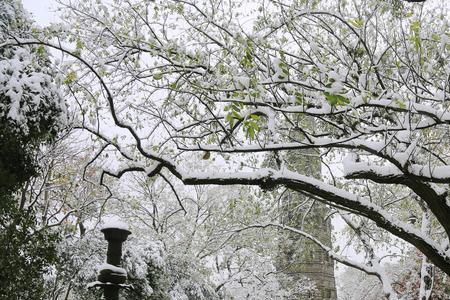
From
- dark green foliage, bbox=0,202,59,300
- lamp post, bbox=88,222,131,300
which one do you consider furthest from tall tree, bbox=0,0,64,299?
lamp post, bbox=88,222,131,300

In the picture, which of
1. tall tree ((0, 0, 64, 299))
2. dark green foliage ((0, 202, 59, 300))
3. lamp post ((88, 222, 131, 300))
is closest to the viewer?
lamp post ((88, 222, 131, 300))

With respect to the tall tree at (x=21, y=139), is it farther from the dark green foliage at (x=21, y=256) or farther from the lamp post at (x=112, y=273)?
the lamp post at (x=112, y=273)

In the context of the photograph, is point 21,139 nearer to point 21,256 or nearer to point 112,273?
point 21,256

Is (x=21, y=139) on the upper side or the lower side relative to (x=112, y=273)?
upper

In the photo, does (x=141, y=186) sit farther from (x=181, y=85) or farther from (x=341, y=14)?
(x=341, y=14)

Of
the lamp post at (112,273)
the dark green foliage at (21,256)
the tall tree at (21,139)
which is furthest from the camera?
the tall tree at (21,139)

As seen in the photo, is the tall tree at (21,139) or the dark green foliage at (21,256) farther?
the tall tree at (21,139)

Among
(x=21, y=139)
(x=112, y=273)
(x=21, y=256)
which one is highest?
(x=21, y=139)

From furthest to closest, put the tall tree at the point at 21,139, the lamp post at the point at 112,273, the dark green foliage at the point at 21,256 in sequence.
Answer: the tall tree at the point at 21,139 < the dark green foliage at the point at 21,256 < the lamp post at the point at 112,273

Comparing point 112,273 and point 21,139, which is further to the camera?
point 21,139

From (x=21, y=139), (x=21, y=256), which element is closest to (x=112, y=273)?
(x=21, y=256)

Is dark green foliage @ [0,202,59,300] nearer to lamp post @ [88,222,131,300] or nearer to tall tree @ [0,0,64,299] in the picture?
tall tree @ [0,0,64,299]

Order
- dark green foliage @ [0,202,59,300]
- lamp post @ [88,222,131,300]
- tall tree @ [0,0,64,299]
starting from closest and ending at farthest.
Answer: lamp post @ [88,222,131,300]
dark green foliage @ [0,202,59,300]
tall tree @ [0,0,64,299]

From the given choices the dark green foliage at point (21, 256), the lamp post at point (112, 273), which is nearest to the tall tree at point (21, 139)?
the dark green foliage at point (21, 256)
